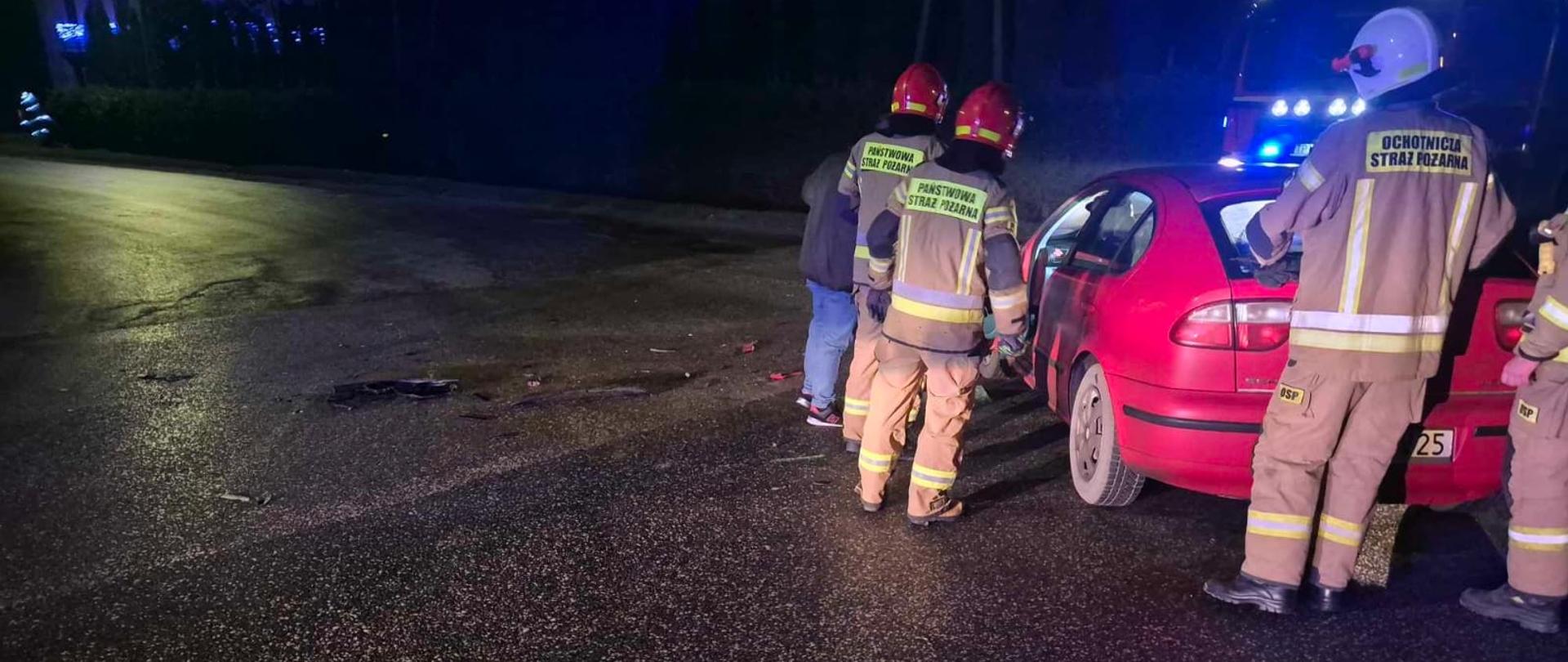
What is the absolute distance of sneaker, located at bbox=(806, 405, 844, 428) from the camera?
19.4 feet

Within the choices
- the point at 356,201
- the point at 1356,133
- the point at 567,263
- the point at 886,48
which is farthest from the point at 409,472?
the point at 886,48

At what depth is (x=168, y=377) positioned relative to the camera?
22.9ft

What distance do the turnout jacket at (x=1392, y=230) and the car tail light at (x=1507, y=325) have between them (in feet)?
1.45

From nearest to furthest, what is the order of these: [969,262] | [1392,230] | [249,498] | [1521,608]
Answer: [1392,230] < [1521,608] < [969,262] < [249,498]

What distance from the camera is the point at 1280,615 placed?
3.65m

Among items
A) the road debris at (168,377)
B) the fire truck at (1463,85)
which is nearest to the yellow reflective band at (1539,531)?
the fire truck at (1463,85)

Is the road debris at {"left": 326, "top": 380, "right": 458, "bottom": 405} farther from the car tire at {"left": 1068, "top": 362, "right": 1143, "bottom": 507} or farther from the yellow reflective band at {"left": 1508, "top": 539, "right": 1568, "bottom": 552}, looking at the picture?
the yellow reflective band at {"left": 1508, "top": 539, "right": 1568, "bottom": 552}

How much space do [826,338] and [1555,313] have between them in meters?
3.29

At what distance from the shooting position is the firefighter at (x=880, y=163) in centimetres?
512

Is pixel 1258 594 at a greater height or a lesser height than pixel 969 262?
lesser

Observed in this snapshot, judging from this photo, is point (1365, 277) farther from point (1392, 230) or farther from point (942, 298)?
point (942, 298)

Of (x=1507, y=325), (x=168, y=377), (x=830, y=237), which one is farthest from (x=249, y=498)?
(x=1507, y=325)

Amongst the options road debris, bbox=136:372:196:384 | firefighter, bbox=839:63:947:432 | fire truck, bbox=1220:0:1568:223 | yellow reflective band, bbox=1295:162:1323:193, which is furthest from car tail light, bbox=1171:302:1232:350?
road debris, bbox=136:372:196:384

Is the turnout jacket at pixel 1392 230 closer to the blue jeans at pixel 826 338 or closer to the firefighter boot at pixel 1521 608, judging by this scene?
the firefighter boot at pixel 1521 608
